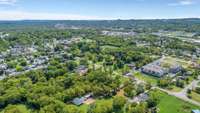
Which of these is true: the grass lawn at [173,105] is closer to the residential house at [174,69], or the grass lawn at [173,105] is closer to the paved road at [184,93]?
the paved road at [184,93]

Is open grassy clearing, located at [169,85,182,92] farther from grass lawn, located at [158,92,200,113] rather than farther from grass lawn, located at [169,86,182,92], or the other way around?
grass lawn, located at [158,92,200,113]

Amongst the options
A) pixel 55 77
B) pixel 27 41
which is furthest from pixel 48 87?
pixel 27 41

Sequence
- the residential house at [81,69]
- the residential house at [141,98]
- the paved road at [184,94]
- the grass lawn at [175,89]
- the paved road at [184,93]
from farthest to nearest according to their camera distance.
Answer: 1. the residential house at [81,69]
2. the grass lawn at [175,89]
3. the paved road at [184,93]
4. the paved road at [184,94]
5. the residential house at [141,98]

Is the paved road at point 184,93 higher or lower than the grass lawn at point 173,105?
higher

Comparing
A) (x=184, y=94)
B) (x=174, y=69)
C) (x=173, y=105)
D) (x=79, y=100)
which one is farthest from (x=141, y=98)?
(x=174, y=69)

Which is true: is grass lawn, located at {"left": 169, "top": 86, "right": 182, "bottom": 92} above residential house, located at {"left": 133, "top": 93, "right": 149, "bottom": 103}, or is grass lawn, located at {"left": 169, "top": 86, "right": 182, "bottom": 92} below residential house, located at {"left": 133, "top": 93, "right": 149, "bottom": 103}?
below

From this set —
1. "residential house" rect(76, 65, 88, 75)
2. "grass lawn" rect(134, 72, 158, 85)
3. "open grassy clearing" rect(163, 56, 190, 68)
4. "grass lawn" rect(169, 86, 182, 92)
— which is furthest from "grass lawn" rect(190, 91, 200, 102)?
"residential house" rect(76, 65, 88, 75)

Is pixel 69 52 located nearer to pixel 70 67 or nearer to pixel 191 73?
pixel 70 67

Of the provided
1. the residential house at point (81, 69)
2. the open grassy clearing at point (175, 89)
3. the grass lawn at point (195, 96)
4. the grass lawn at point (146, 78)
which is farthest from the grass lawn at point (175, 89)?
the residential house at point (81, 69)
